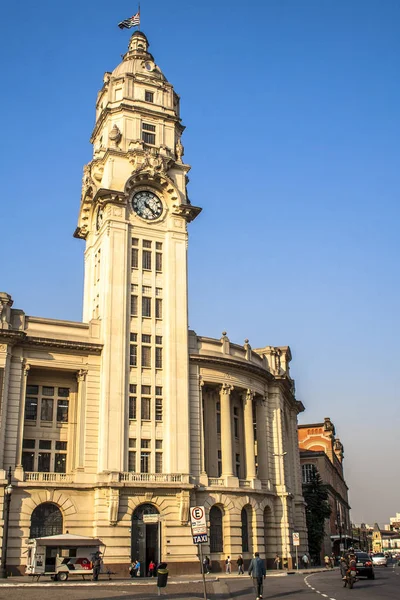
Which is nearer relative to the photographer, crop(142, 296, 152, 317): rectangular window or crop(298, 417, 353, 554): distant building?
crop(142, 296, 152, 317): rectangular window

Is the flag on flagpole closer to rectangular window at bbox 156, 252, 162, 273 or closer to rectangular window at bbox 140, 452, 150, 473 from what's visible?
rectangular window at bbox 156, 252, 162, 273

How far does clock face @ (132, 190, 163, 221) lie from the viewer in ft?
Result: 209

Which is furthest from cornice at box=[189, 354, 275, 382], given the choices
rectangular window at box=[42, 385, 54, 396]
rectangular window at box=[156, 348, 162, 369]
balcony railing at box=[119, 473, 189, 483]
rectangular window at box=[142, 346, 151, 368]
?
rectangular window at box=[42, 385, 54, 396]

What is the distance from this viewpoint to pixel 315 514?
86.6m

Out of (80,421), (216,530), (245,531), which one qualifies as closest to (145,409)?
(80,421)

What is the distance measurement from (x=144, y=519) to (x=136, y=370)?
12.2m

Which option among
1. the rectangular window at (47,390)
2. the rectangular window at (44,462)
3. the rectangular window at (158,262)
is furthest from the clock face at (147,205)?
the rectangular window at (44,462)

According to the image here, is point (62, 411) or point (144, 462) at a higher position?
point (62, 411)

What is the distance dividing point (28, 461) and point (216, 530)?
56.0 ft

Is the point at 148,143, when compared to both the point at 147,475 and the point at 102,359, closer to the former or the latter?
the point at 102,359

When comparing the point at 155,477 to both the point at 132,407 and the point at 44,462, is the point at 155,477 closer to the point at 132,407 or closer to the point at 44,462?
the point at 132,407

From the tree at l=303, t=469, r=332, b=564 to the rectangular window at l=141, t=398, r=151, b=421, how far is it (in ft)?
120

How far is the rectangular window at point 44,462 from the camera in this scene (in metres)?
55.0

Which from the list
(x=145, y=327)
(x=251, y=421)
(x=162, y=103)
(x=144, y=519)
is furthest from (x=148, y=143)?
(x=144, y=519)
